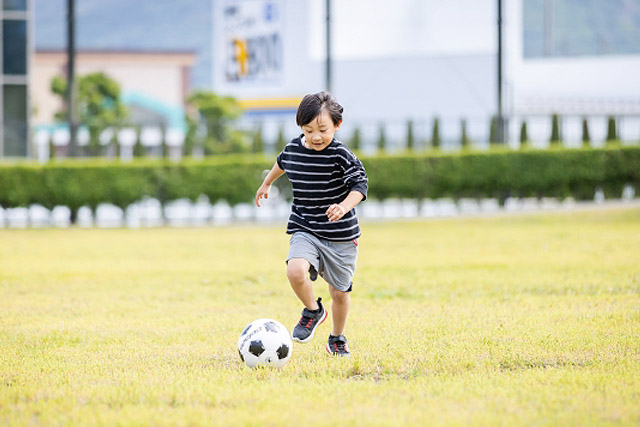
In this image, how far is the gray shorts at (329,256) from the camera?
480cm

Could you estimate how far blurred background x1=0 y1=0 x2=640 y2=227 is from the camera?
2167cm

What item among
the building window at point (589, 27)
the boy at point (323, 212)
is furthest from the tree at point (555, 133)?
the building window at point (589, 27)

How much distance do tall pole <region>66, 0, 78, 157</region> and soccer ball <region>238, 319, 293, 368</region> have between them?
1665cm

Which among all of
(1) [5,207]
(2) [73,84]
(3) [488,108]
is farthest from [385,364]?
(3) [488,108]

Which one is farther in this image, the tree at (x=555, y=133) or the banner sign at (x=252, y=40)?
the banner sign at (x=252, y=40)

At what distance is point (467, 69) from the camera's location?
40375 mm

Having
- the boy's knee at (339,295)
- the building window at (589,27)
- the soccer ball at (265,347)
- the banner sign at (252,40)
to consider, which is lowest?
the soccer ball at (265,347)

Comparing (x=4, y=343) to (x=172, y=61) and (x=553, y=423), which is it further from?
(x=172, y=61)

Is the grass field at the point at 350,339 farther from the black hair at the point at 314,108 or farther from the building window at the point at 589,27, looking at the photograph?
the building window at the point at 589,27

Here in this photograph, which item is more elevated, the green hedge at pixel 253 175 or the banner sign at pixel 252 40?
the banner sign at pixel 252 40

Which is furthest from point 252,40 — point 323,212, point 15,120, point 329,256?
point 329,256

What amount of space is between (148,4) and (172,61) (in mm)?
115670

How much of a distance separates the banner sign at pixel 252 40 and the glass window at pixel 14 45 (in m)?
22.2

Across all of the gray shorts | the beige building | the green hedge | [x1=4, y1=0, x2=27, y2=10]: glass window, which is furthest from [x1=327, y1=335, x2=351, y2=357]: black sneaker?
the beige building
